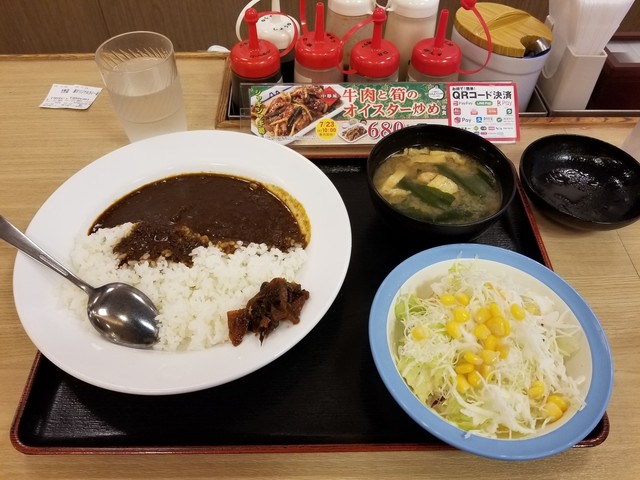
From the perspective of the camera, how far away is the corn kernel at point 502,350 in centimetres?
141

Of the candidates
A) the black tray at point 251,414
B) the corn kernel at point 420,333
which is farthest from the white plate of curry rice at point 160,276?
the corn kernel at point 420,333

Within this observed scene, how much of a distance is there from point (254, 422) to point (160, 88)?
5.29ft

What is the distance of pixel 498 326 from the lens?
144 cm

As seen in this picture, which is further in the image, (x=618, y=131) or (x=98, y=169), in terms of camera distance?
(x=618, y=131)

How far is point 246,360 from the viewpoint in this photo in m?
1.38

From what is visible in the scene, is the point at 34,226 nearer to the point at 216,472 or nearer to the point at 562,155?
the point at 216,472

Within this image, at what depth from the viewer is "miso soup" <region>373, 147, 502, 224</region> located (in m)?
1.92

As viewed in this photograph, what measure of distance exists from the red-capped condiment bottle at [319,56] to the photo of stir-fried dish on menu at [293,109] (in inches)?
4.7

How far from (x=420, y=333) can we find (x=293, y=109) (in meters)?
1.40

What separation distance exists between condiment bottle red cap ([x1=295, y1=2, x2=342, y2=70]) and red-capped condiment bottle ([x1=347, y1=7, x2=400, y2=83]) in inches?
3.9

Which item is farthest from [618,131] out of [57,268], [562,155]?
[57,268]

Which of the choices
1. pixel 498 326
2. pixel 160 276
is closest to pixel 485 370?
pixel 498 326

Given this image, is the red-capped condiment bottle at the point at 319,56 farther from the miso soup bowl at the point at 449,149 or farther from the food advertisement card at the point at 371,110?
the miso soup bowl at the point at 449,149

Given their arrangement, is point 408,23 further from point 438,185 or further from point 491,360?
point 491,360
